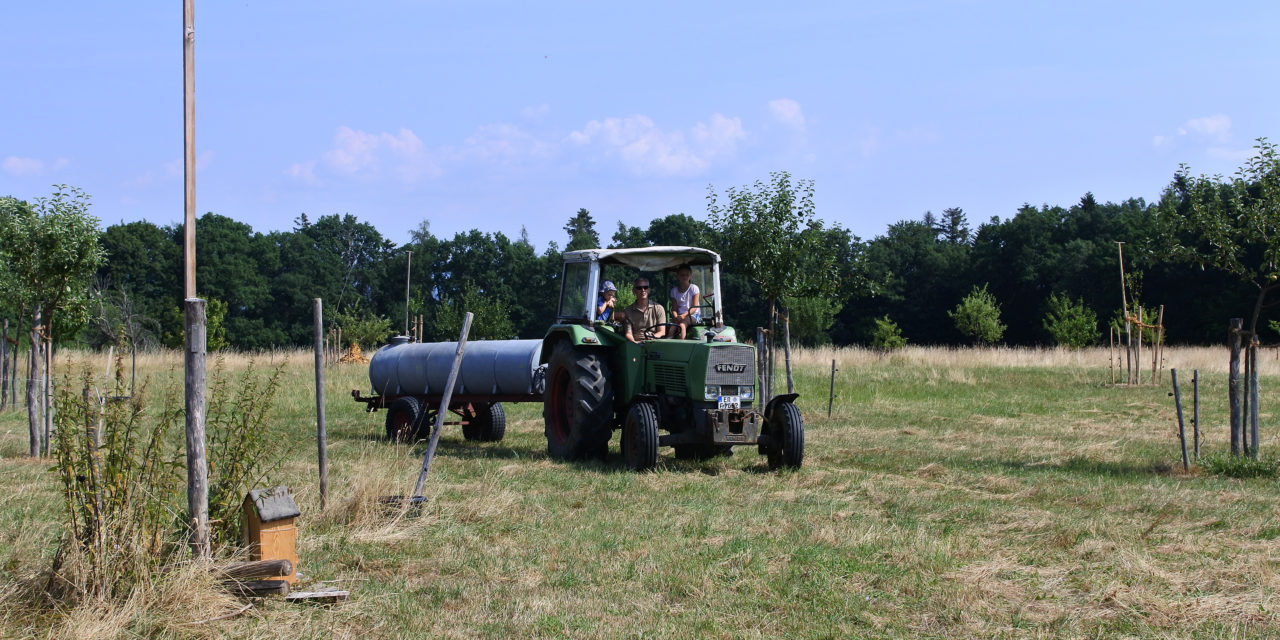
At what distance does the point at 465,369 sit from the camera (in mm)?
13258

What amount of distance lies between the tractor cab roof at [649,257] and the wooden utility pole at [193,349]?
6.29 meters

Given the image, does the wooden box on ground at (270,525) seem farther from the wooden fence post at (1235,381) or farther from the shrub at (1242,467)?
the wooden fence post at (1235,381)

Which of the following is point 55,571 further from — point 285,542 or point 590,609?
point 590,609

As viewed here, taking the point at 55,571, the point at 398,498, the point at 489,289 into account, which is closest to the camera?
the point at 55,571

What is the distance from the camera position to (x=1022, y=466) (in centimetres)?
1075

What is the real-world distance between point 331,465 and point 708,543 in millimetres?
4758

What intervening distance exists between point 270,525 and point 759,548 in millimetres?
2853

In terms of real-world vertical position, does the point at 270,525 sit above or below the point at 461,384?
below

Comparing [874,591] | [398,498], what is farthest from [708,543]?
[398,498]

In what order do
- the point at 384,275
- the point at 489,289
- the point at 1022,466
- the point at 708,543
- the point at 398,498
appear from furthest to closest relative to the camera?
the point at 384,275 → the point at 489,289 → the point at 1022,466 → the point at 398,498 → the point at 708,543

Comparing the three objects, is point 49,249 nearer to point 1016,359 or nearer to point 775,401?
point 775,401

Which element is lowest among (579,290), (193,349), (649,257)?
(193,349)

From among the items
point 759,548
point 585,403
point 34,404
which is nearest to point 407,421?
point 585,403

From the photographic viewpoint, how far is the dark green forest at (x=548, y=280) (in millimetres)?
47938
